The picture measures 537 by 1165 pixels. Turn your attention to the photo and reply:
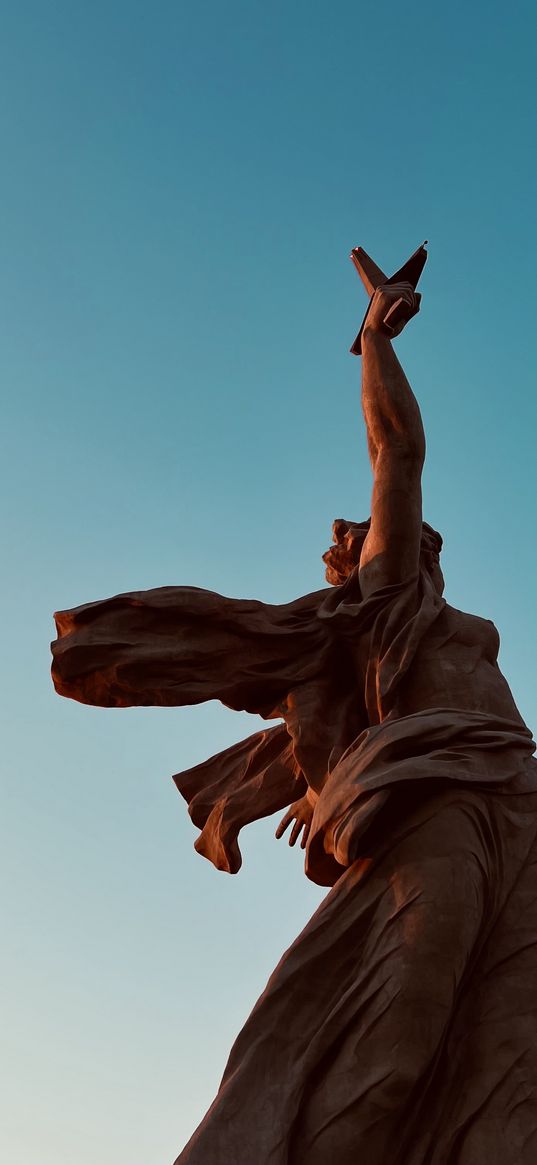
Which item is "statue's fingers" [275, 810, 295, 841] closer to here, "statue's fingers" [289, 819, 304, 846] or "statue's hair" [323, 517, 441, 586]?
"statue's fingers" [289, 819, 304, 846]

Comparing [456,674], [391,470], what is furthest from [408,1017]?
[391,470]

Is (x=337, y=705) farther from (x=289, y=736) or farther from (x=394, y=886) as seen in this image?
(x=394, y=886)

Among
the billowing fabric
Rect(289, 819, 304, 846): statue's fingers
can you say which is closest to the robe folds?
the billowing fabric

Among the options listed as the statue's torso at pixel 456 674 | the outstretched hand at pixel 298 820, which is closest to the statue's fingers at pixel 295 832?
the outstretched hand at pixel 298 820

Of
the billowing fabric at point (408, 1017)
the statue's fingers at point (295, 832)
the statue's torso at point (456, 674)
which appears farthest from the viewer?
the statue's fingers at point (295, 832)

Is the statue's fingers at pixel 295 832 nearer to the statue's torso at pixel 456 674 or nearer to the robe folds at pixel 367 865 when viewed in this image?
the robe folds at pixel 367 865

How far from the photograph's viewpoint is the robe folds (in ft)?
16.1

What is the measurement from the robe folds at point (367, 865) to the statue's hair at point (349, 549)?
0.41 meters

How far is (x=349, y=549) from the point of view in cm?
708

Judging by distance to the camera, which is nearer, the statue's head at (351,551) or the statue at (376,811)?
the statue at (376,811)

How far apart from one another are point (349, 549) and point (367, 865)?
2.13 metres

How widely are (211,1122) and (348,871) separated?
3.94 ft

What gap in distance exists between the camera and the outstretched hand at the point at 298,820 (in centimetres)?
661

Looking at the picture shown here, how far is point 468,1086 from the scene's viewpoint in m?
5.06
